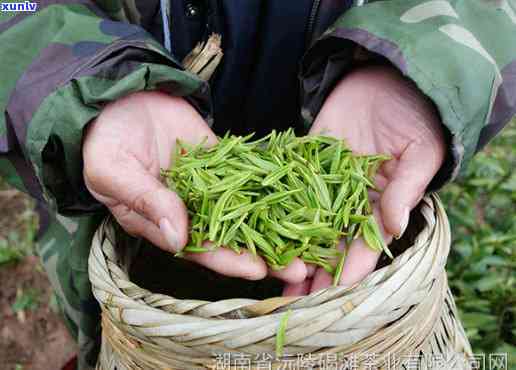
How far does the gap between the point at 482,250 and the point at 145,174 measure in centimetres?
107

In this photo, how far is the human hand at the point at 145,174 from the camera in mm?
934

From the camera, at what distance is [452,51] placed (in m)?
1.04

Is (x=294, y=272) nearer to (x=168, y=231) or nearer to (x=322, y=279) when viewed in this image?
(x=322, y=279)

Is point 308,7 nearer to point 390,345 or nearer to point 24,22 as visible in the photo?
point 24,22

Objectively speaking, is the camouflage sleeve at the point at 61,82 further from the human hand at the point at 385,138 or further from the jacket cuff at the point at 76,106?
the human hand at the point at 385,138

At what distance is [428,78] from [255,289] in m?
0.52

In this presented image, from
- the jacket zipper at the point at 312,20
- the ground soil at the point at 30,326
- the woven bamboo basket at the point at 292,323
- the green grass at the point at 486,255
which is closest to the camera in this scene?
the woven bamboo basket at the point at 292,323

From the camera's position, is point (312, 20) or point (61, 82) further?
point (312, 20)

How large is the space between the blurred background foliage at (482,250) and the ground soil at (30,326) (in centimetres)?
2

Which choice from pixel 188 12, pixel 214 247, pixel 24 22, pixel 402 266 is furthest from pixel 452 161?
pixel 24 22

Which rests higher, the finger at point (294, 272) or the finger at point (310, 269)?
the finger at point (294, 272)

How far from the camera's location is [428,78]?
101 cm

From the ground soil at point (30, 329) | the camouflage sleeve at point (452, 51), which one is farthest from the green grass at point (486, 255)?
the ground soil at point (30, 329)

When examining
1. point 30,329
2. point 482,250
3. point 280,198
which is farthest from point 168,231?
point 30,329
